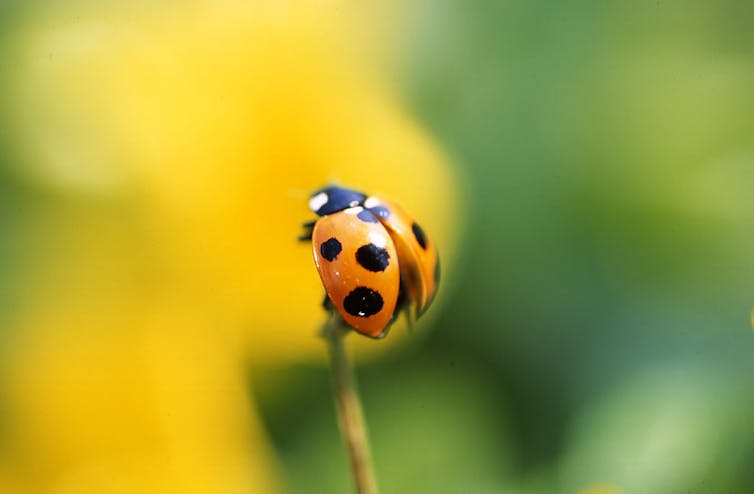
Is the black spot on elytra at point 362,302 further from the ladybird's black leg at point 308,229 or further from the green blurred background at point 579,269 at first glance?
the green blurred background at point 579,269

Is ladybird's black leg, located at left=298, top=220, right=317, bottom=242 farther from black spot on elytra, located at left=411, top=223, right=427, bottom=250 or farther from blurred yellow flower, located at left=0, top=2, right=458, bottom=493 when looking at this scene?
blurred yellow flower, located at left=0, top=2, right=458, bottom=493

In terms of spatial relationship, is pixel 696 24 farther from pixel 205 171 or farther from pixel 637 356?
pixel 205 171

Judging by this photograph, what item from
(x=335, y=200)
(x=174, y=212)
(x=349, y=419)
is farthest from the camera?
(x=174, y=212)

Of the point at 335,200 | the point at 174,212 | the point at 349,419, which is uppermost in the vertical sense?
the point at 174,212

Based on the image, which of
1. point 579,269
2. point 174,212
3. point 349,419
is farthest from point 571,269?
point 349,419

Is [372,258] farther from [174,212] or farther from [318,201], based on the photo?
[174,212]

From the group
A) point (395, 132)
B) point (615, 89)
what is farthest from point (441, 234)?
point (615, 89)

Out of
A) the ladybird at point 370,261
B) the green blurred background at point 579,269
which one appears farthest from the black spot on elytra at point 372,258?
the green blurred background at point 579,269

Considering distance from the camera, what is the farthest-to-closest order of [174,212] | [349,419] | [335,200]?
[174,212], [335,200], [349,419]
